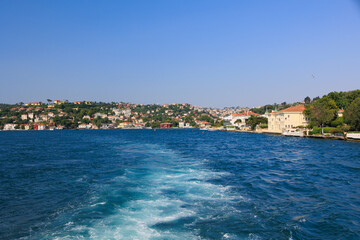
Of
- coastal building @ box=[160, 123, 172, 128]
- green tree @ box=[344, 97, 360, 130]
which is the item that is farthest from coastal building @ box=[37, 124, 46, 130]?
green tree @ box=[344, 97, 360, 130]

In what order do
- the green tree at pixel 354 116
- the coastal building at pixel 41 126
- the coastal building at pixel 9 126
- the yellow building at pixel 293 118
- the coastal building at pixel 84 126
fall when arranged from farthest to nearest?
the coastal building at pixel 84 126 → the coastal building at pixel 41 126 → the coastal building at pixel 9 126 → the yellow building at pixel 293 118 → the green tree at pixel 354 116

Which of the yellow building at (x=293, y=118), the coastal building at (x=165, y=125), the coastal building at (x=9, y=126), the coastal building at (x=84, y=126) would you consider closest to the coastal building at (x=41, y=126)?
the coastal building at (x=9, y=126)

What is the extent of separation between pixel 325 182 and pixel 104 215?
1208 cm

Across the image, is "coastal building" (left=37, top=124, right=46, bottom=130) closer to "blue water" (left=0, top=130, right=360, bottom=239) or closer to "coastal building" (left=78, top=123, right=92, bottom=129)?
"coastal building" (left=78, top=123, right=92, bottom=129)

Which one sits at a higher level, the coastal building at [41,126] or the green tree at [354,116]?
the green tree at [354,116]

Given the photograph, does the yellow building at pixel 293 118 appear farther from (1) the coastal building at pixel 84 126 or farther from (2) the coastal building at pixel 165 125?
(1) the coastal building at pixel 84 126

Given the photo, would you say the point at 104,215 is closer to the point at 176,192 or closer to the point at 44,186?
the point at 176,192

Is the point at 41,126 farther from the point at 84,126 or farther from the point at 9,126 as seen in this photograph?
the point at 84,126

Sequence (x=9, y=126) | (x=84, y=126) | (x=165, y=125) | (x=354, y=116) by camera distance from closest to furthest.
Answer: (x=354, y=116), (x=9, y=126), (x=84, y=126), (x=165, y=125)

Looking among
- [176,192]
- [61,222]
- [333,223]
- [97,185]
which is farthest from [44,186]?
[333,223]

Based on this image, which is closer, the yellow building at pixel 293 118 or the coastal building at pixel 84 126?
the yellow building at pixel 293 118

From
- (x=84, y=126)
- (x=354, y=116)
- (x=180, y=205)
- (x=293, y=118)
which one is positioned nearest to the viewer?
(x=180, y=205)

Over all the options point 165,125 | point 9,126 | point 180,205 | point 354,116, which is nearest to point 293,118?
point 354,116

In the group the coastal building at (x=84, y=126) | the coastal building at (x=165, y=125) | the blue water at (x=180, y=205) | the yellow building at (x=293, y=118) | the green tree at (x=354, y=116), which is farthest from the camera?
the coastal building at (x=165, y=125)
